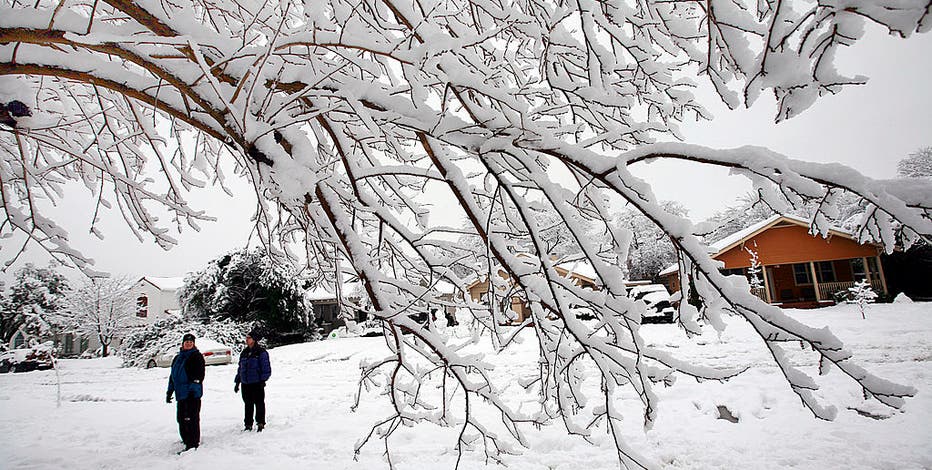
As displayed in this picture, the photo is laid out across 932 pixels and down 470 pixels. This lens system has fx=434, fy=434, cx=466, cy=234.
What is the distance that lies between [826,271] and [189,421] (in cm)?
2848

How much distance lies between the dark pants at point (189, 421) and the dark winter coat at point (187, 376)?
12 centimetres

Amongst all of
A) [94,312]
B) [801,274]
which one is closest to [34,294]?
[94,312]

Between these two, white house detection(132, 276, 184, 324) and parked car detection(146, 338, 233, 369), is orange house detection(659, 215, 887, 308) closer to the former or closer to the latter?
parked car detection(146, 338, 233, 369)

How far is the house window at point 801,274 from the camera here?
22953 millimetres

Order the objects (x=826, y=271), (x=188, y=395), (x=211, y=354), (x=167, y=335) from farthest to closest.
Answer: (x=826, y=271) < (x=167, y=335) < (x=211, y=354) < (x=188, y=395)

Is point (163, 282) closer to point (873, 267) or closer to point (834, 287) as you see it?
point (834, 287)

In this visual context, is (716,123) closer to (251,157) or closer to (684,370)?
(684,370)

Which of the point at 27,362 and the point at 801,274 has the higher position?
the point at 801,274

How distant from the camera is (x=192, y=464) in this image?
5332mm

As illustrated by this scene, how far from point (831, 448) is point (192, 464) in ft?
24.1

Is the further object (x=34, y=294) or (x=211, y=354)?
(x=34, y=294)

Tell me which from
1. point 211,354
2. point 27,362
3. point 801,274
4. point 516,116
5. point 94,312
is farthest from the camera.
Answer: point 94,312

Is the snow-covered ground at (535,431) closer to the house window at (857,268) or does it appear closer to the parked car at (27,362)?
the house window at (857,268)

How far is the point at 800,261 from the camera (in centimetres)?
2080
